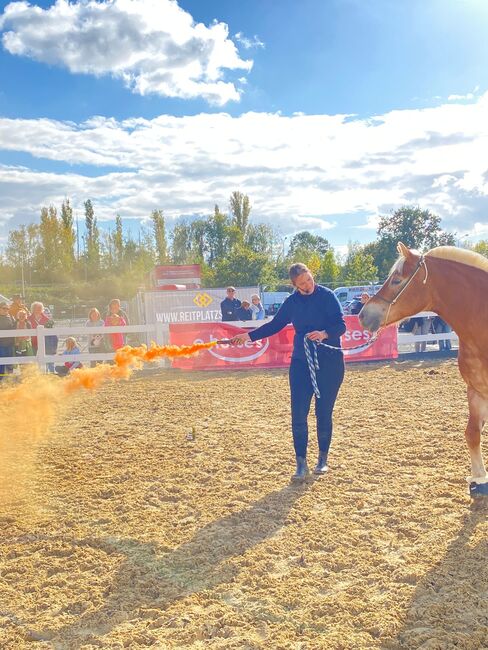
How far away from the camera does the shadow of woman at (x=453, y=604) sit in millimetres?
3064

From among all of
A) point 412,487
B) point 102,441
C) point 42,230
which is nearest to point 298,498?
point 412,487

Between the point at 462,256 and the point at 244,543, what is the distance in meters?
2.90

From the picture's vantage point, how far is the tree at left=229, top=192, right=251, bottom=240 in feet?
212

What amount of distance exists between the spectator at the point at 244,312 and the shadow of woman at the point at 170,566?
1060cm

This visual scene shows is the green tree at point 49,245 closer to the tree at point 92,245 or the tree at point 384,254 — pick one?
the tree at point 92,245

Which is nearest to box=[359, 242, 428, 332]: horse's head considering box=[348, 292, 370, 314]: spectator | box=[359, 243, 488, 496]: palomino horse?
box=[359, 243, 488, 496]: palomino horse

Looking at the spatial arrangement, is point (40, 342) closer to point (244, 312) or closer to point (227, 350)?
point (227, 350)

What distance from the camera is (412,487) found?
550cm

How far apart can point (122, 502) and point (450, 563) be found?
2.87 meters

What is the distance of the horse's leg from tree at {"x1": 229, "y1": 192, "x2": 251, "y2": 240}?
197 feet

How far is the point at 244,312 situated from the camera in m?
15.8

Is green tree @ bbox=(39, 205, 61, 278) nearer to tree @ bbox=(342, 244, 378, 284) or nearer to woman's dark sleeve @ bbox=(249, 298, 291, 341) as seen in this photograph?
tree @ bbox=(342, 244, 378, 284)

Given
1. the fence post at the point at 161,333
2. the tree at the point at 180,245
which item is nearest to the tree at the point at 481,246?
the tree at the point at 180,245

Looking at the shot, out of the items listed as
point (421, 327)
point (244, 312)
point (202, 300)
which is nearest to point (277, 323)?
point (244, 312)
